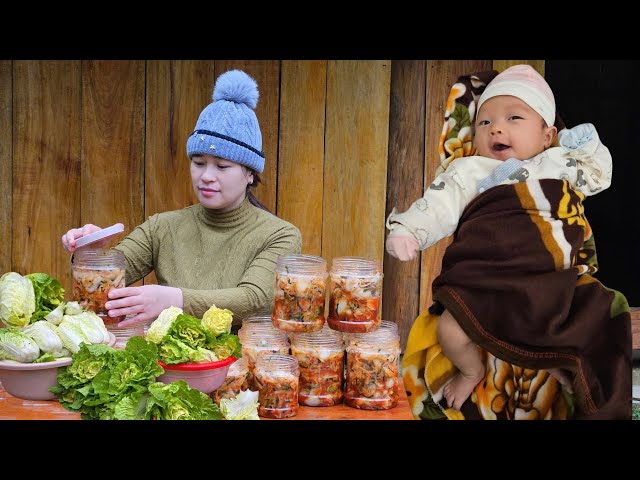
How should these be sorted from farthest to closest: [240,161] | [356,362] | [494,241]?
1. [240,161]
2. [356,362]
3. [494,241]

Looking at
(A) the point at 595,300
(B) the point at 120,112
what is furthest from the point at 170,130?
(A) the point at 595,300

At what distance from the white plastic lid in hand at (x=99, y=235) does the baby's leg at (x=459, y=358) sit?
0.79m

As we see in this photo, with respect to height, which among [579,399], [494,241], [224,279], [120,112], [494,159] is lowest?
[579,399]

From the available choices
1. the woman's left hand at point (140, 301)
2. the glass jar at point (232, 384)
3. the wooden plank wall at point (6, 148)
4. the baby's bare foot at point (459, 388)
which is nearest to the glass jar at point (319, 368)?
the glass jar at point (232, 384)

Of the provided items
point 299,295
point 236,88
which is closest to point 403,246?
point 299,295

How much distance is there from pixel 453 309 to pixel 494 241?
166 millimetres

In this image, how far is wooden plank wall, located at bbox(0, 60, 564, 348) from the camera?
2744 mm

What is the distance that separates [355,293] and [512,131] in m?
0.50

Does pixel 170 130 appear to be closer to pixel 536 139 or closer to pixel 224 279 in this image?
pixel 224 279

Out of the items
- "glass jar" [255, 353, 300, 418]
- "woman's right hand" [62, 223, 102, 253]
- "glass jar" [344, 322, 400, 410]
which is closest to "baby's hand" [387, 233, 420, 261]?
"glass jar" [344, 322, 400, 410]

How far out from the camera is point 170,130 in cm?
276

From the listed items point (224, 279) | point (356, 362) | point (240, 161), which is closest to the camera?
point (356, 362)

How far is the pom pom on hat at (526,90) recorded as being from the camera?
5.37ft

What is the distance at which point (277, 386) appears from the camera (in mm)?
1639
